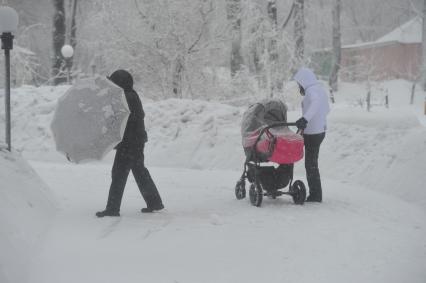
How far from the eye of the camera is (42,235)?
6637 mm

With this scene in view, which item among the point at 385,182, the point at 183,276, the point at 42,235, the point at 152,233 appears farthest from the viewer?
the point at 385,182

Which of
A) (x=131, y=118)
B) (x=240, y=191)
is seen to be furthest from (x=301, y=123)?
(x=131, y=118)

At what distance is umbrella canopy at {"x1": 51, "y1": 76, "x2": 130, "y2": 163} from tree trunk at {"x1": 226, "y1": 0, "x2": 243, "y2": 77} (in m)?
12.1

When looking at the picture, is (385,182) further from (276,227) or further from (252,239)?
(252,239)

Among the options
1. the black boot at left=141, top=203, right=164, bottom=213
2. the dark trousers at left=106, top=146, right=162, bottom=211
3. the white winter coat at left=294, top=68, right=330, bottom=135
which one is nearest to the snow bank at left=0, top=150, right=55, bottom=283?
the dark trousers at left=106, top=146, right=162, bottom=211

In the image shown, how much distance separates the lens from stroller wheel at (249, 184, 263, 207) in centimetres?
878

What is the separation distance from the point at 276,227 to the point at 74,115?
2.83 metres

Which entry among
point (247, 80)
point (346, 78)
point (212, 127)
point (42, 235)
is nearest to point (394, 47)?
point (346, 78)

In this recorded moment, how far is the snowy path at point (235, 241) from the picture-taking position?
18.6 feet

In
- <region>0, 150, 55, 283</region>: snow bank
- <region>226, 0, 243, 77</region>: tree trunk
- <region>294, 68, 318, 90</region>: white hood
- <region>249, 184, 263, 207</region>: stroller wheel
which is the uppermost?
<region>226, 0, 243, 77</region>: tree trunk

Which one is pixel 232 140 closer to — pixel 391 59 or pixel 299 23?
pixel 299 23

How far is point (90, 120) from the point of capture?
796 centimetres

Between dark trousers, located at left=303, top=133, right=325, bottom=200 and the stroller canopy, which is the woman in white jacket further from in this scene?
the stroller canopy

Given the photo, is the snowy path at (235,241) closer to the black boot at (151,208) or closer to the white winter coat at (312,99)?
the black boot at (151,208)
